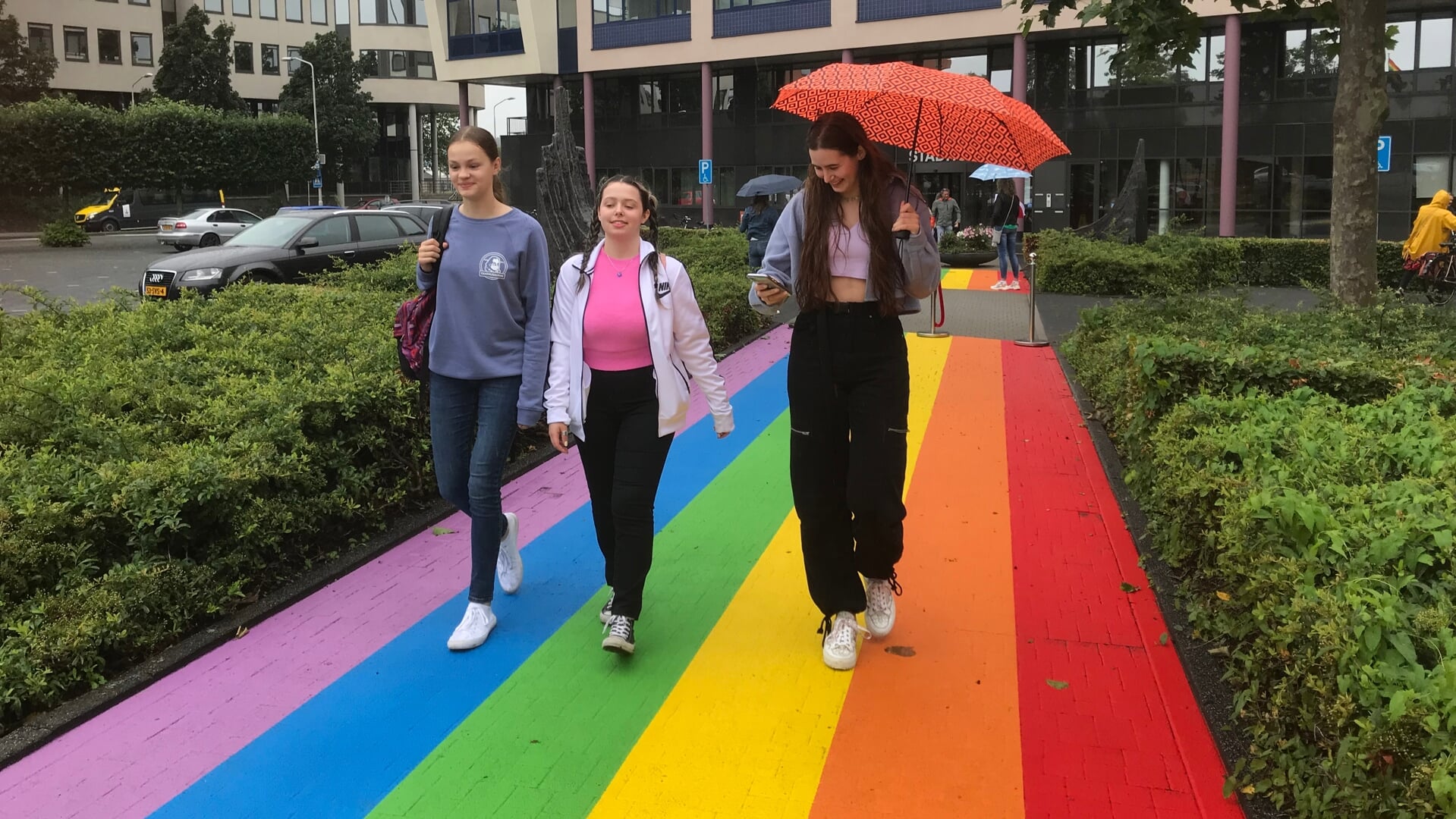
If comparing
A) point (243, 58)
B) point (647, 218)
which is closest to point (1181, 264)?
point (647, 218)

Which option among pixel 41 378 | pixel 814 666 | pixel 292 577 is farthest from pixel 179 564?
pixel 814 666

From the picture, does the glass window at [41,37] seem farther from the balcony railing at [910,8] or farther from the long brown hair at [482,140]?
the long brown hair at [482,140]

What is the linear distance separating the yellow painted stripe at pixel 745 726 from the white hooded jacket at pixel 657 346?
0.89 m

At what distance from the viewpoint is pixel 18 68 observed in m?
50.6

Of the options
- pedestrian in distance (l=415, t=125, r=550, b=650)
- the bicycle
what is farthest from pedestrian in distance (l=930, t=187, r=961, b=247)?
pedestrian in distance (l=415, t=125, r=550, b=650)

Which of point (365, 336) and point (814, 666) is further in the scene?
point (365, 336)

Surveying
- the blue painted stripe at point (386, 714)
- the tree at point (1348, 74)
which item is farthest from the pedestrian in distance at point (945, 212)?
the blue painted stripe at point (386, 714)

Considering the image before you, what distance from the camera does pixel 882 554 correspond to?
4184 millimetres

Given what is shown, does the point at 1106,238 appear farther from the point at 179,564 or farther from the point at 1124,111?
the point at 179,564

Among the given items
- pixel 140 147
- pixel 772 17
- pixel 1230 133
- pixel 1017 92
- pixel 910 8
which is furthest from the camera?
pixel 140 147

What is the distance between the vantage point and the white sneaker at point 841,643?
4055mm

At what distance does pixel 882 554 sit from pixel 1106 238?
19384 millimetres

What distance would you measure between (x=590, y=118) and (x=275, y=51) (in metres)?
40.3

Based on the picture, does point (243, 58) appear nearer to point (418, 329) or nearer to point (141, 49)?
point (141, 49)
